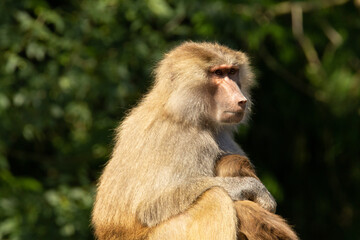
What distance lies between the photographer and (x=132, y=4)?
29.1 ft

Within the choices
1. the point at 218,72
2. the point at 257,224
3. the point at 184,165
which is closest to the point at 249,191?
the point at 257,224

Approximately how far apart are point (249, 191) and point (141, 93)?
4147 millimetres

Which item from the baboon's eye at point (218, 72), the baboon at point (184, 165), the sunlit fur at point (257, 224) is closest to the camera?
the sunlit fur at point (257, 224)

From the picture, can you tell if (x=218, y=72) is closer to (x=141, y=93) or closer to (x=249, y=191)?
(x=249, y=191)

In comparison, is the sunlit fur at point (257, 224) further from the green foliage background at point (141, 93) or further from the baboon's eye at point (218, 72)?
the green foliage background at point (141, 93)

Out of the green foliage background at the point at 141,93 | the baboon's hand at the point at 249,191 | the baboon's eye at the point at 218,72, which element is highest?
the baboon's eye at the point at 218,72

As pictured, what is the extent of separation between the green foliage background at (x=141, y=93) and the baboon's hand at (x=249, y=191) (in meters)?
2.30

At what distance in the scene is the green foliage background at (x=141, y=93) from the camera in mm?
8680

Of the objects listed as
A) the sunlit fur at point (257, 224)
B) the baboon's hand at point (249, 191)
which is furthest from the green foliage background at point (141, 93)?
the sunlit fur at point (257, 224)

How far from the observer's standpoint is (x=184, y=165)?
530cm

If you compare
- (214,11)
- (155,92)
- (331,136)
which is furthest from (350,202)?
(155,92)

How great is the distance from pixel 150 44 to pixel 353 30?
10.2 ft

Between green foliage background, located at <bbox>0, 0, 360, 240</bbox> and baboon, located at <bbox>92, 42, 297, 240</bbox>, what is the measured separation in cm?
168

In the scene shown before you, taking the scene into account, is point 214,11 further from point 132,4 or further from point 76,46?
point 76,46
